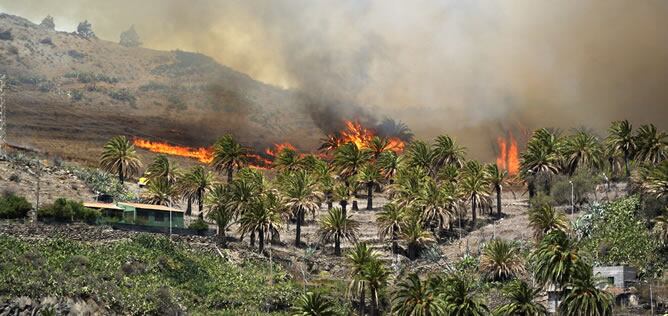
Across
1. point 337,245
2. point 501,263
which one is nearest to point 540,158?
point 501,263

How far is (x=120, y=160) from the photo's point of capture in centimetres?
16862

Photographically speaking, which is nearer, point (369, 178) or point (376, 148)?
point (369, 178)

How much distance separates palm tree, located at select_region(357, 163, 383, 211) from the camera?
17175 cm

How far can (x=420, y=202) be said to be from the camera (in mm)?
151250

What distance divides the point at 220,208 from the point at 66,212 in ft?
65.6

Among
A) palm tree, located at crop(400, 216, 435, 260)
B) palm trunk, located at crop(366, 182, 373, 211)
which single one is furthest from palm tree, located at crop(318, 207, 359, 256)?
palm trunk, located at crop(366, 182, 373, 211)

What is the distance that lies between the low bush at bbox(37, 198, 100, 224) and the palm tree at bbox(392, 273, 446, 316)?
135 feet

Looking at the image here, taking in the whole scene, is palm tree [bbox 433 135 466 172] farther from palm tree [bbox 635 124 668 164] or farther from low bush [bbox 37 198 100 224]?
low bush [bbox 37 198 100 224]

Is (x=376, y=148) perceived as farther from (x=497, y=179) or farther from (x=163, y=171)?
(x=163, y=171)

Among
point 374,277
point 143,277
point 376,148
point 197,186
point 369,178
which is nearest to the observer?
point 374,277

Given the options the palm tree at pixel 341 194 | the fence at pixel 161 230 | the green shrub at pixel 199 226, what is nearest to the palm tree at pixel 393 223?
the palm tree at pixel 341 194

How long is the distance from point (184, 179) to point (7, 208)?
33.9m

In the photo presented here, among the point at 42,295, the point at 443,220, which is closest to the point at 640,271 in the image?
the point at 443,220

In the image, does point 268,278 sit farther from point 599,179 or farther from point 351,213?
point 599,179
